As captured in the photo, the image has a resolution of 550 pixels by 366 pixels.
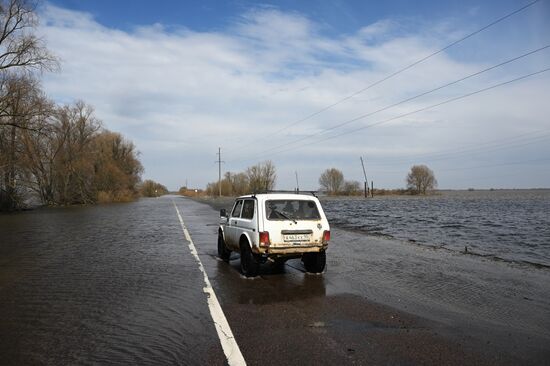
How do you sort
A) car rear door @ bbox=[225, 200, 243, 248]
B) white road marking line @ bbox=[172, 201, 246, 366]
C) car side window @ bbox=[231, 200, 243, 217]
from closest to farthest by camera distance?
white road marking line @ bbox=[172, 201, 246, 366] < car rear door @ bbox=[225, 200, 243, 248] < car side window @ bbox=[231, 200, 243, 217]

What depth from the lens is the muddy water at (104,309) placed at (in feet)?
16.4

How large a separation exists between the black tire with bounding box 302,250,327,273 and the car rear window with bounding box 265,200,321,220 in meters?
0.88

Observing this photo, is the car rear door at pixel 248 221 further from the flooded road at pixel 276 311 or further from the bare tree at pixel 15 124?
the bare tree at pixel 15 124

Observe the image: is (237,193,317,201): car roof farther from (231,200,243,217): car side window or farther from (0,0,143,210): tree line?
(0,0,143,210): tree line

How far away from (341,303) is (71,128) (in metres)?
57.7

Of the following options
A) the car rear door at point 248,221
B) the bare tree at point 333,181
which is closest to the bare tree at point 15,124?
the car rear door at point 248,221

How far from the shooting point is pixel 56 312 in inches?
266

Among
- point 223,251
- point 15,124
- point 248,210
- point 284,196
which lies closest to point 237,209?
point 248,210

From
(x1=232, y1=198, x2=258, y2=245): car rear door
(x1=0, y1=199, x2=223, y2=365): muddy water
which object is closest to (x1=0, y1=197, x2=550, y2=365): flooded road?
(x1=0, y1=199, x2=223, y2=365): muddy water

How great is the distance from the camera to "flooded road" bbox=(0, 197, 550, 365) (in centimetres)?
496

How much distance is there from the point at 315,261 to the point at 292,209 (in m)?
1.31

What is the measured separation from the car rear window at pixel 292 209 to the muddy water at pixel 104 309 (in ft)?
7.08

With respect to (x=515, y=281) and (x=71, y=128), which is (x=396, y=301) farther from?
(x=71, y=128)

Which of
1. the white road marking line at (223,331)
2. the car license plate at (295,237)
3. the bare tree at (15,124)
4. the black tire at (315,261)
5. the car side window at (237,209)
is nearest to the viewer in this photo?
the white road marking line at (223,331)
